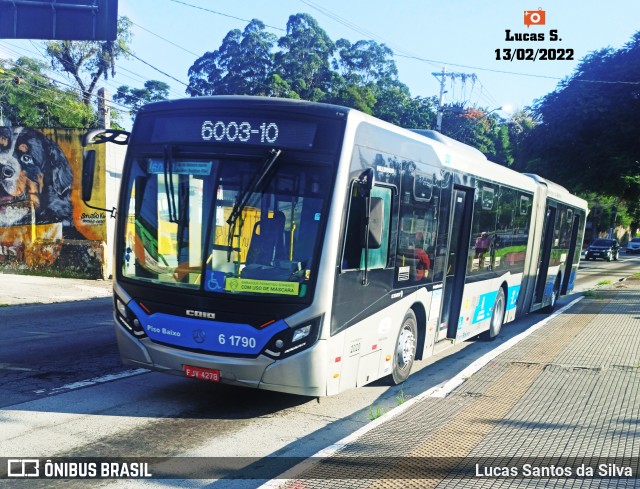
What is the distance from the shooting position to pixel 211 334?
6570mm

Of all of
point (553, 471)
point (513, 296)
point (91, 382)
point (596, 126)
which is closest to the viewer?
point (553, 471)

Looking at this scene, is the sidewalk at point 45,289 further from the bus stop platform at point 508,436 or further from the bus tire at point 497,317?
the bus stop platform at point 508,436

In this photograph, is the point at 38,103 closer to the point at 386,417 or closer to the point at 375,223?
the point at 375,223

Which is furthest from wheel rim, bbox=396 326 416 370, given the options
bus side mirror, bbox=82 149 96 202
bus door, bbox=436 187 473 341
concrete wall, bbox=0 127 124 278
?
concrete wall, bbox=0 127 124 278

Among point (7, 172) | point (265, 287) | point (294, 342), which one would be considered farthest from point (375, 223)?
point (7, 172)

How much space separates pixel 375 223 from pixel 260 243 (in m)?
1.30

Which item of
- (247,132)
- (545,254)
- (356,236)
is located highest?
(247,132)

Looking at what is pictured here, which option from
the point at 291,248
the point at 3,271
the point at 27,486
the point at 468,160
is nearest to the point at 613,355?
the point at 468,160

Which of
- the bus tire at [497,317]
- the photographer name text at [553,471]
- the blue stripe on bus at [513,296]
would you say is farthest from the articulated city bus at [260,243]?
the blue stripe on bus at [513,296]

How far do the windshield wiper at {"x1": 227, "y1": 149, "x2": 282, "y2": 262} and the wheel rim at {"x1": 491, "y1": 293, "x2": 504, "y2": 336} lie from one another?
7.48 m

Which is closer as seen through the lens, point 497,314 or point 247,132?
point 247,132

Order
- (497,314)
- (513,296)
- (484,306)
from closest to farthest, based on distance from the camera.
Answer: (484,306) → (497,314) → (513,296)

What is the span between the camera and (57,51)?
47250 millimetres

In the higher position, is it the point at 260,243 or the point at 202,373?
the point at 260,243
